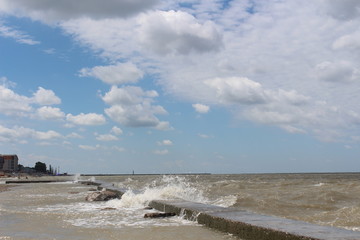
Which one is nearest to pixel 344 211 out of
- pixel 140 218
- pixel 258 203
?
pixel 258 203

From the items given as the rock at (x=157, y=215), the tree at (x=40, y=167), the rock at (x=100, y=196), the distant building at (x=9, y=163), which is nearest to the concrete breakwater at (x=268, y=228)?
the rock at (x=157, y=215)

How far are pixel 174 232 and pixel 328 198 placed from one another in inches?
414

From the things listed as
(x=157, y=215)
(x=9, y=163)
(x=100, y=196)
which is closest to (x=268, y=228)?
(x=157, y=215)

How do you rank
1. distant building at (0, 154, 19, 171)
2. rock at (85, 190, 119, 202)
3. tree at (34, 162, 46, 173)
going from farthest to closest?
tree at (34, 162, 46, 173) < distant building at (0, 154, 19, 171) < rock at (85, 190, 119, 202)

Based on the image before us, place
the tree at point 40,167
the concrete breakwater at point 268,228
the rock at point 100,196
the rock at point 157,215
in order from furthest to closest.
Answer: the tree at point 40,167
the rock at point 100,196
the rock at point 157,215
the concrete breakwater at point 268,228

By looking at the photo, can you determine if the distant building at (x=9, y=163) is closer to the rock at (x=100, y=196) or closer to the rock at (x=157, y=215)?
the rock at (x=100, y=196)

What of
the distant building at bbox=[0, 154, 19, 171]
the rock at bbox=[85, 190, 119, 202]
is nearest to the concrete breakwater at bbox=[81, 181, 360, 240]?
the rock at bbox=[85, 190, 119, 202]

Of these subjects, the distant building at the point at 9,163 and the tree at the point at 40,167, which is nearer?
the distant building at the point at 9,163

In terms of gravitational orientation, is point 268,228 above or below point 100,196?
below

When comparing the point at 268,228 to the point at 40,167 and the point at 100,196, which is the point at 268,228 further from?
the point at 40,167

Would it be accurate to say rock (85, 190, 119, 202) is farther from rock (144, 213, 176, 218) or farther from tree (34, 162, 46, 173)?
tree (34, 162, 46, 173)

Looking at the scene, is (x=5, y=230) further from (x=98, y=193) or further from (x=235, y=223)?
(x=98, y=193)

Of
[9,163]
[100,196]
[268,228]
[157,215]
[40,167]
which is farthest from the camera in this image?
[40,167]

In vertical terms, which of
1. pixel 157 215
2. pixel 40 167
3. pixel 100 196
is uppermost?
pixel 40 167
